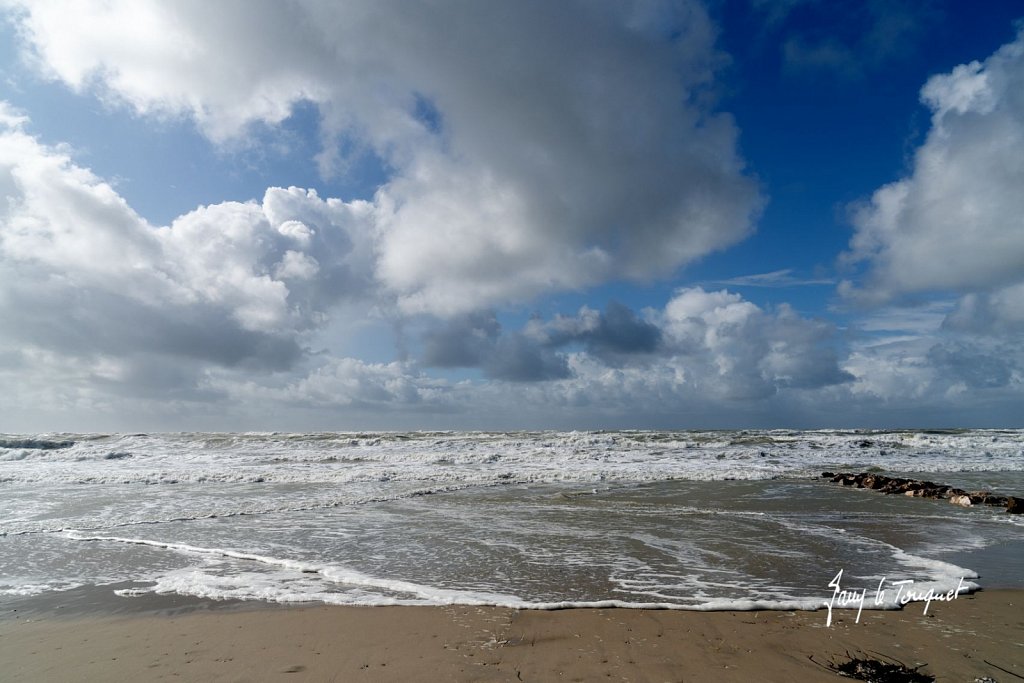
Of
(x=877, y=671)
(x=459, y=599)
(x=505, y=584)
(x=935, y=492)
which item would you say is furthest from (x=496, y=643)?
(x=935, y=492)

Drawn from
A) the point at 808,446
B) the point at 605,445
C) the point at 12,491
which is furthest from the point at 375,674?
the point at 808,446

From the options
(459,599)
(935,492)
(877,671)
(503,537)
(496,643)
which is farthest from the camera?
(935,492)

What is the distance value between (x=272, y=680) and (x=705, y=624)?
14.2ft

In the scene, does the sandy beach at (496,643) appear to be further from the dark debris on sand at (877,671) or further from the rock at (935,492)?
the rock at (935,492)

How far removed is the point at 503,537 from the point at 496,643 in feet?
16.1

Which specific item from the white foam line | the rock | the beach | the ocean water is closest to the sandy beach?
the beach

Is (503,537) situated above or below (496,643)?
below

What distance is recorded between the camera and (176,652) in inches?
209

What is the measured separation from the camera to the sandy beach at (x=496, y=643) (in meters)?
4.66

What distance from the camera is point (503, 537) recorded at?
1009 centimetres

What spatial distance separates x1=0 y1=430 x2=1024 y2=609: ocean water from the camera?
7141mm

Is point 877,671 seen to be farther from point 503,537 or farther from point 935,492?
point 935,492

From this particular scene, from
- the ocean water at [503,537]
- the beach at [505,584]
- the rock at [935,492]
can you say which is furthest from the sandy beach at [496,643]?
the rock at [935,492]

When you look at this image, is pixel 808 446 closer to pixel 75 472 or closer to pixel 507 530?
pixel 507 530
